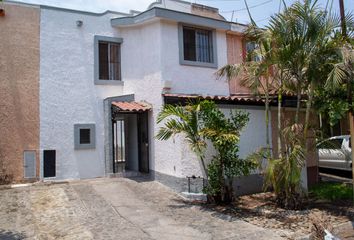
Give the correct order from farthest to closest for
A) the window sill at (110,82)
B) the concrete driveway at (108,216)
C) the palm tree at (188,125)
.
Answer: the window sill at (110,82) → the palm tree at (188,125) → the concrete driveway at (108,216)

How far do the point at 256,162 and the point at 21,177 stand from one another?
793 centimetres

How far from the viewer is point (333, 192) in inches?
424

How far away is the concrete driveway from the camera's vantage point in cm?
703

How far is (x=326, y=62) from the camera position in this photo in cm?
849

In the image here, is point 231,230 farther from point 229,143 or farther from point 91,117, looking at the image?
point 91,117

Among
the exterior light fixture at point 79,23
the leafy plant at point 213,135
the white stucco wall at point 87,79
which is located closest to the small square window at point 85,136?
the white stucco wall at point 87,79

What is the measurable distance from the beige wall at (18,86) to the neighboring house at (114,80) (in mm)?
230

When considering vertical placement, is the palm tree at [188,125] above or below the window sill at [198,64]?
below

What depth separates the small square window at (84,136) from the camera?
12.4 m

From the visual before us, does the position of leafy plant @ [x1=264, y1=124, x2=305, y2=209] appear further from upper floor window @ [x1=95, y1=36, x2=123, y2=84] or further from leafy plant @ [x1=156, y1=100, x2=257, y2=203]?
upper floor window @ [x1=95, y1=36, x2=123, y2=84]

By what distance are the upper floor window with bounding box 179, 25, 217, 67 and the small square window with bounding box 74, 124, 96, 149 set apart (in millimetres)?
4245

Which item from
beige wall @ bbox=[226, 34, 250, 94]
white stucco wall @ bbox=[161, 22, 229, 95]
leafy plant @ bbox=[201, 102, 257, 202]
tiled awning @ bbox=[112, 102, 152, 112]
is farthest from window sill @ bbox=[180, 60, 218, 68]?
leafy plant @ bbox=[201, 102, 257, 202]

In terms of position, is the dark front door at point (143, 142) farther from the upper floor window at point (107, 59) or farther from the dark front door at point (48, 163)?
the dark front door at point (48, 163)

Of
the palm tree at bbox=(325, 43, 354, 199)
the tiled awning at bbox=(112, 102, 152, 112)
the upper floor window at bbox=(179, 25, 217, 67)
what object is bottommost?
the tiled awning at bbox=(112, 102, 152, 112)
